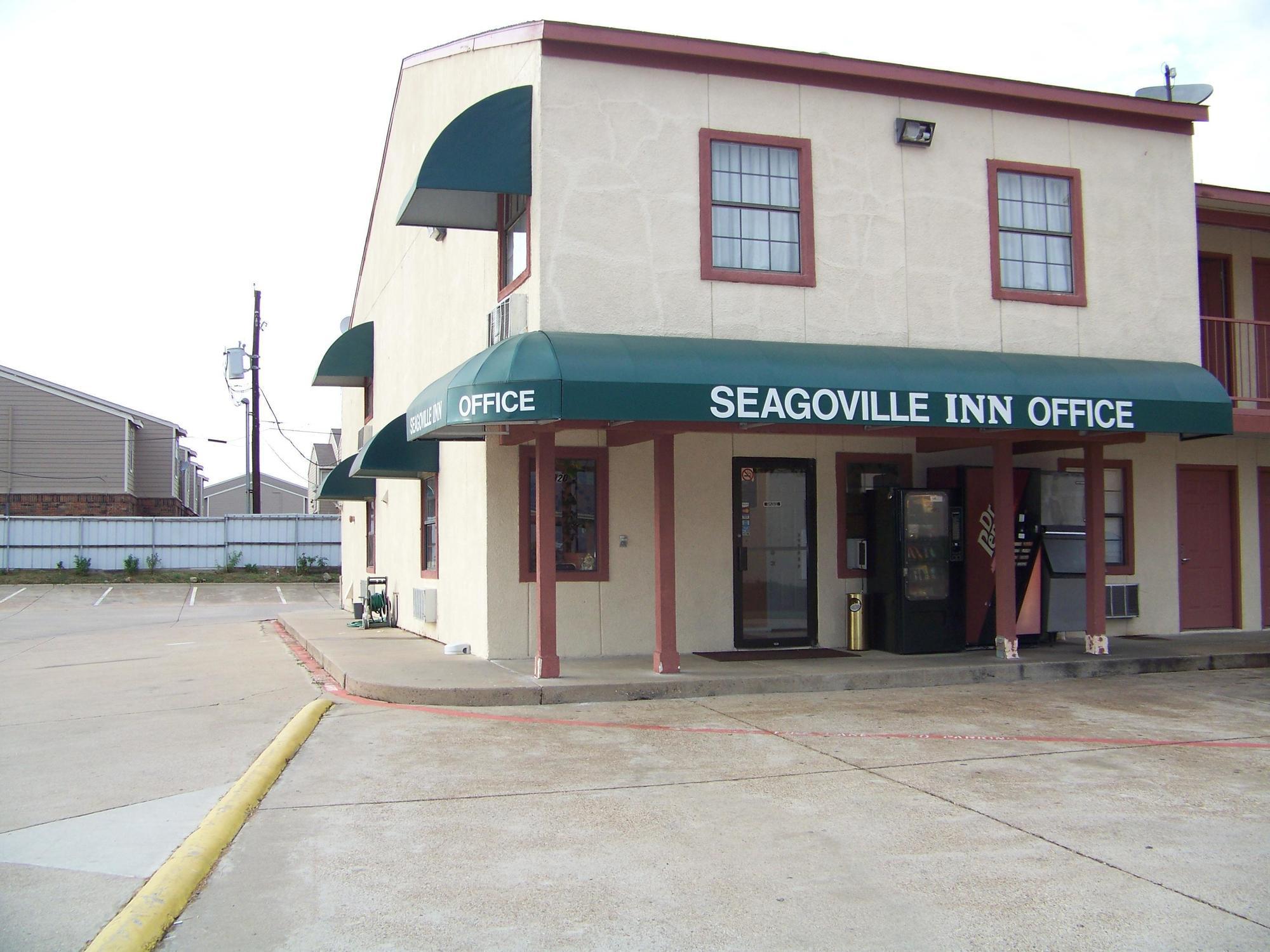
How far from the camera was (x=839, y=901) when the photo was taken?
5.07 metres

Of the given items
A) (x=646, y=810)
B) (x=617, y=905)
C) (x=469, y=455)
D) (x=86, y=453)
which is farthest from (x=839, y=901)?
(x=86, y=453)

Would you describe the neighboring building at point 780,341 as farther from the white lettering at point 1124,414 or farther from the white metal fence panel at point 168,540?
the white metal fence panel at point 168,540

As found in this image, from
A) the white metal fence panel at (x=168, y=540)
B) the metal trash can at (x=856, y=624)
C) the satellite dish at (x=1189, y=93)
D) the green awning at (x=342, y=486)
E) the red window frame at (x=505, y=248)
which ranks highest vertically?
the satellite dish at (x=1189, y=93)

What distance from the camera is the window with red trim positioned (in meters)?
16.6

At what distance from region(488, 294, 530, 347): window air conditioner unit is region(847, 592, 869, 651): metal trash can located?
5.41m

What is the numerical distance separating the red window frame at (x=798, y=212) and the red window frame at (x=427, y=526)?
610cm

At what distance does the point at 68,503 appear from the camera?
133 ft

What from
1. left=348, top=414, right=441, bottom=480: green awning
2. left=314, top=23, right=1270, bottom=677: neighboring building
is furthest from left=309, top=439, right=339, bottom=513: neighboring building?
left=314, top=23, right=1270, bottom=677: neighboring building

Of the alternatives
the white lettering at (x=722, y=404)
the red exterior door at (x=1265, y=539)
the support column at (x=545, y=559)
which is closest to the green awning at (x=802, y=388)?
the white lettering at (x=722, y=404)

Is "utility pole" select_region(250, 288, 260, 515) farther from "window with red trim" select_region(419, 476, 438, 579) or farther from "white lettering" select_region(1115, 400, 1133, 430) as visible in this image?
"white lettering" select_region(1115, 400, 1133, 430)

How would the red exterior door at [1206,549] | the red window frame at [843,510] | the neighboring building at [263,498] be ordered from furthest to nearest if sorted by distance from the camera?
the neighboring building at [263,498] → the red exterior door at [1206,549] → the red window frame at [843,510]

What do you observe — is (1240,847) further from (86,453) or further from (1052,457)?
(86,453)

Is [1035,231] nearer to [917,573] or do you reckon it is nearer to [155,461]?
[917,573]

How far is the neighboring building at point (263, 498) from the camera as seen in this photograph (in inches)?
2810
